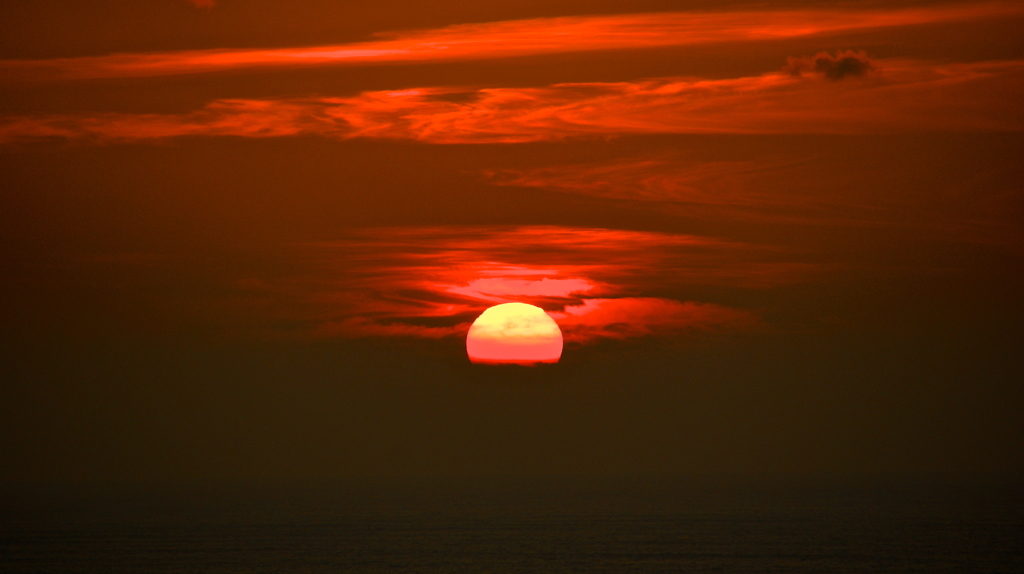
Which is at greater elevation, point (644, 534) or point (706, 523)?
point (706, 523)

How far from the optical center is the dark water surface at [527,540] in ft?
308

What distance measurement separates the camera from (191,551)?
356ft

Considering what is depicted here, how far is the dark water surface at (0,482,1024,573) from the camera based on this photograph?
94000 mm

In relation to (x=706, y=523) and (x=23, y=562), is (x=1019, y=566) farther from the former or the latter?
(x=23, y=562)

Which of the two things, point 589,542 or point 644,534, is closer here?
point 589,542

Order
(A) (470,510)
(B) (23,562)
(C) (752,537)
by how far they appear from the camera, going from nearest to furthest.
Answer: (B) (23,562) → (C) (752,537) → (A) (470,510)

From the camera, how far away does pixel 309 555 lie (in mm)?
103000

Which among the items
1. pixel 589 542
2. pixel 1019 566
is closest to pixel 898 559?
pixel 1019 566

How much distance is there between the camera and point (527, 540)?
4719 inches

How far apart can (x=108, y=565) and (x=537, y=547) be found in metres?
46.3

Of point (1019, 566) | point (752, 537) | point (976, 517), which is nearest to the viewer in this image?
point (1019, 566)

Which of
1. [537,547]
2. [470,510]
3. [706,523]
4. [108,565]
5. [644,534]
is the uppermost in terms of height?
[470,510]

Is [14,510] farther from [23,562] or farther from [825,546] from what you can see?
[825,546]

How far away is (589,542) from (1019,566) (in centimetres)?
4642
